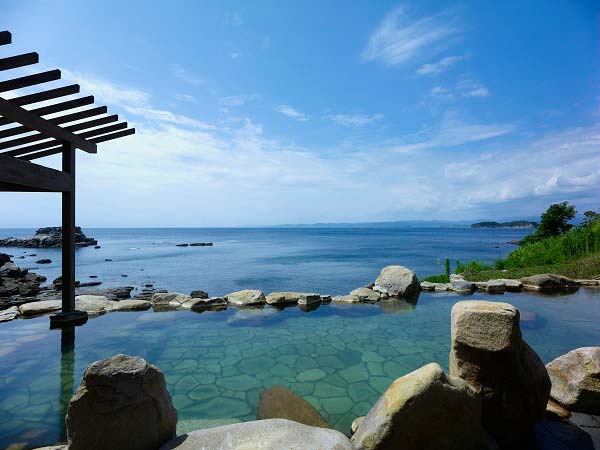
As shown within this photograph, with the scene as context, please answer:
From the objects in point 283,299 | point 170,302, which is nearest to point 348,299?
point 283,299

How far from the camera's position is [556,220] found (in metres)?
21.8

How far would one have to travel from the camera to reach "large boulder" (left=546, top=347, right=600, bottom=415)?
13.1ft

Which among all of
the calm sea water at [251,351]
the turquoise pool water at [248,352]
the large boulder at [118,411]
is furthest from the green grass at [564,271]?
the large boulder at [118,411]

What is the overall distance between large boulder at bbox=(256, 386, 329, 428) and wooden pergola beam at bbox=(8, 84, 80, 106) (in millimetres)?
5737

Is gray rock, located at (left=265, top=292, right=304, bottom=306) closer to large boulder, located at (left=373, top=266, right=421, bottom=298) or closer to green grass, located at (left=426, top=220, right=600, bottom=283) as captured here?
large boulder, located at (left=373, top=266, right=421, bottom=298)

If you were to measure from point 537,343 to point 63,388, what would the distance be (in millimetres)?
8860

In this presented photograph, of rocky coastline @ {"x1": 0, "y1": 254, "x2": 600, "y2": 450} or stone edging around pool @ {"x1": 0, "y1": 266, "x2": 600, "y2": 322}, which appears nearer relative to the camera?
rocky coastline @ {"x1": 0, "y1": 254, "x2": 600, "y2": 450}

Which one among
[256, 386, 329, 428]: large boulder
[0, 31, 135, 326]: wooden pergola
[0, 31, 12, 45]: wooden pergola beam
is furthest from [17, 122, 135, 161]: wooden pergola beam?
[256, 386, 329, 428]: large boulder

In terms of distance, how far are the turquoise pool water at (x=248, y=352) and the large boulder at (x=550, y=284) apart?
1.37m

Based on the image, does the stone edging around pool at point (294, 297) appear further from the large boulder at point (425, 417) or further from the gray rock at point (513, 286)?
the large boulder at point (425, 417)

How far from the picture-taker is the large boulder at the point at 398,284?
10.4m

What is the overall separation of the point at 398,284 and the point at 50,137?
34.3ft

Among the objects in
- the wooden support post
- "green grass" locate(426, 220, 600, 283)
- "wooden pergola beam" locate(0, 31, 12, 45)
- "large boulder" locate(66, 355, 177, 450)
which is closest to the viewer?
"large boulder" locate(66, 355, 177, 450)

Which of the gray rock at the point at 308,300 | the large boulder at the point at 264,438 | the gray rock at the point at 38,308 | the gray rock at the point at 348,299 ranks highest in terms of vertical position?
the large boulder at the point at 264,438
